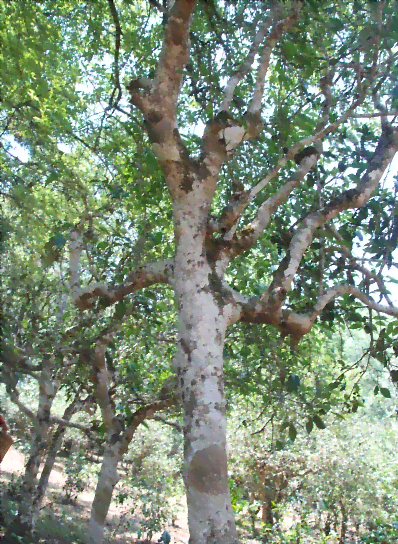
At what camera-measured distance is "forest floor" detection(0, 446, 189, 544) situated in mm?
8680

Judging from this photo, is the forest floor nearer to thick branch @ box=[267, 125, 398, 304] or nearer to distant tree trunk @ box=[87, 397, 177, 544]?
distant tree trunk @ box=[87, 397, 177, 544]

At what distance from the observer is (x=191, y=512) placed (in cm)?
242

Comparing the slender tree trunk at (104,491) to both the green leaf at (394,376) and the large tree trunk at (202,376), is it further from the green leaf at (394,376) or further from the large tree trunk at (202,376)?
the large tree trunk at (202,376)

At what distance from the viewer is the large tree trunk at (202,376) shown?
2.38 meters

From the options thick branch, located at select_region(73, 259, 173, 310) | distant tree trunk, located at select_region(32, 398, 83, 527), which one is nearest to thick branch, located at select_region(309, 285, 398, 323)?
thick branch, located at select_region(73, 259, 173, 310)

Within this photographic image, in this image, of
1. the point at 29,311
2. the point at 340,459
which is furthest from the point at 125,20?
the point at 340,459

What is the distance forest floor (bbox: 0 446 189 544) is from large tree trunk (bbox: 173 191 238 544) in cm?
530

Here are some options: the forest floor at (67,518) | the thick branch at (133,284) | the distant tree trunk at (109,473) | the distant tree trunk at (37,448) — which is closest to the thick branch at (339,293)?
the thick branch at (133,284)

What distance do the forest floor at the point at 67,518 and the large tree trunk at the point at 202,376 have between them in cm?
530

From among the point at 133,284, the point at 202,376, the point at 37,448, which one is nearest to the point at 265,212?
the point at 133,284

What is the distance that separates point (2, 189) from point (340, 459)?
8.78 metres

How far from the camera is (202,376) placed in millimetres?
2635

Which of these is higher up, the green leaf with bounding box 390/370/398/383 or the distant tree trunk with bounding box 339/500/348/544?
the distant tree trunk with bounding box 339/500/348/544

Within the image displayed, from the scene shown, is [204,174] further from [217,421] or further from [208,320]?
[217,421]
